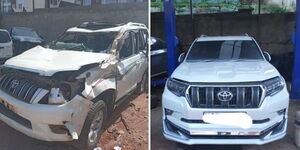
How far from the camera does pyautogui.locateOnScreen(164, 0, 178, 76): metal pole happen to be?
6.16 metres

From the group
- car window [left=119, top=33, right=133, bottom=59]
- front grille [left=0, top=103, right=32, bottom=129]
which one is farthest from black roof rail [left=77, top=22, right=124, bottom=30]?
front grille [left=0, top=103, right=32, bottom=129]

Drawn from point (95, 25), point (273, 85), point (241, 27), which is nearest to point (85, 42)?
point (95, 25)

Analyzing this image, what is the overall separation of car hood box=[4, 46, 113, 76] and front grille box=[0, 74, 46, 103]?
0.28 feet

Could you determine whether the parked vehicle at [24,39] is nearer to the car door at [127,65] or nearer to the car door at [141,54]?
the car door at [127,65]

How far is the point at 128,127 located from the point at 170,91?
1.37 meters

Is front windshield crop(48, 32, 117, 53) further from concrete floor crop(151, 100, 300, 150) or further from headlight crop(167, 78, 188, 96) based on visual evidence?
concrete floor crop(151, 100, 300, 150)

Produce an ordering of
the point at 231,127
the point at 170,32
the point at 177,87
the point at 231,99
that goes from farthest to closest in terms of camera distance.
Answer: the point at 170,32 → the point at 177,87 → the point at 231,99 → the point at 231,127

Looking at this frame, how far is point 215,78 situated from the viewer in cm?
362

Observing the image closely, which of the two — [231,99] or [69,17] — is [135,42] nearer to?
[69,17]

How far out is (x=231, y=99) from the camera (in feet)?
11.4

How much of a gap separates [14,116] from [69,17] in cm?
83

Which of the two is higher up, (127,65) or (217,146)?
(127,65)

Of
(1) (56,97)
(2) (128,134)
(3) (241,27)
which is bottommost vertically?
(2) (128,134)

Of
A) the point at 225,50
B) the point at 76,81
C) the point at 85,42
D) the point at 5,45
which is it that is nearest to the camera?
the point at 76,81
